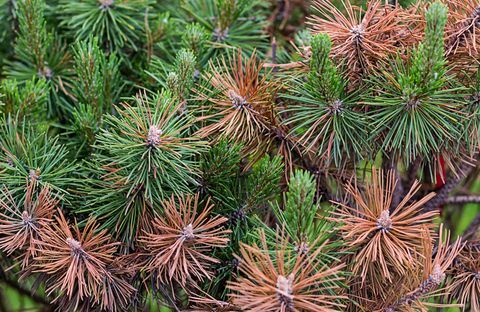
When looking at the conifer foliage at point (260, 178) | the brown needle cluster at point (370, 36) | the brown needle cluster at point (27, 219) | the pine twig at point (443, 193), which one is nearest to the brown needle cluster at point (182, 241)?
A: the conifer foliage at point (260, 178)

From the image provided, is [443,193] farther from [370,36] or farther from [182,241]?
[182,241]

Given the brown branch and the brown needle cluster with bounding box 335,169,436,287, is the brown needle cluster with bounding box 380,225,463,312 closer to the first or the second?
the brown needle cluster with bounding box 335,169,436,287

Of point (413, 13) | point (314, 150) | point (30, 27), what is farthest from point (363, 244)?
point (30, 27)

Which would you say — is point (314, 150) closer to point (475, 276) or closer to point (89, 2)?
point (475, 276)

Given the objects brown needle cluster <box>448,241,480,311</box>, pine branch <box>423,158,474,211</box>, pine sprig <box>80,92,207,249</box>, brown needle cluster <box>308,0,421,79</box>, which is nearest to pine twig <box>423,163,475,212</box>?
pine branch <box>423,158,474,211</box>

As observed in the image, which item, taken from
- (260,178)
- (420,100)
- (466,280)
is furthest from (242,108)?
(466,280)

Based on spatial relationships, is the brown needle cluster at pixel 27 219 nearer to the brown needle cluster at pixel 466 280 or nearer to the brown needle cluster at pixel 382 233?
the brown needle cluster at pixel 382 233

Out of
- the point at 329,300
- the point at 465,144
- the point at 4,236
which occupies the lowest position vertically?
the point at 4,236
